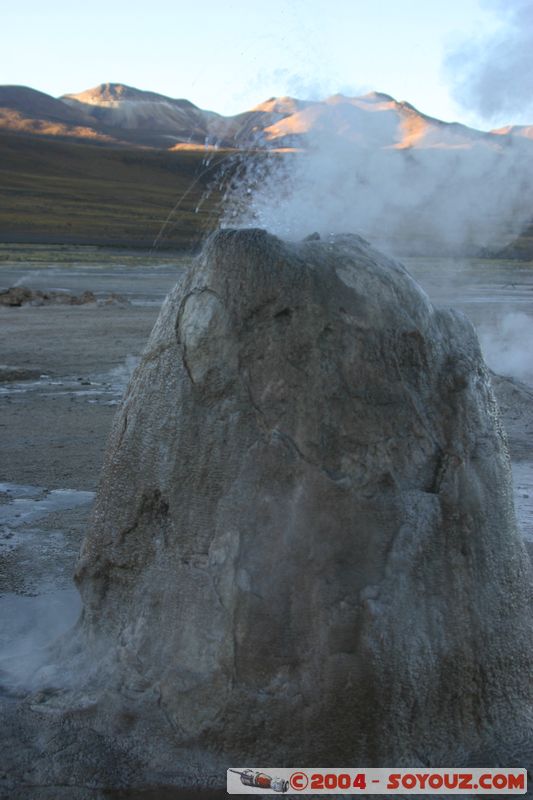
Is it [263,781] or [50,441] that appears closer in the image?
[263,781]

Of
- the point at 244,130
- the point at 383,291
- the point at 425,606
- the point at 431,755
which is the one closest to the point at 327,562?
the point at 425,606

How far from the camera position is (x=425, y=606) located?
124 inches

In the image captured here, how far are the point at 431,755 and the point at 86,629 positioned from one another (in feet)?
4.13

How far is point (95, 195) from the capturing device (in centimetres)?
7194

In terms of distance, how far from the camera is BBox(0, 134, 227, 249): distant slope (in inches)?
1851

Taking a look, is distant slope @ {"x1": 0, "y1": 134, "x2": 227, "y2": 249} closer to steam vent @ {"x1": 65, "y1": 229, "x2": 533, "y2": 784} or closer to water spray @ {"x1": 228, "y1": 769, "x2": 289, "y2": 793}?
steam vent @ {"x1": 65, "y1": 229, "x2": 533, "y2": 784}

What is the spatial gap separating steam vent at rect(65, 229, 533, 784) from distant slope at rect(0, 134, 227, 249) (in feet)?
66.1

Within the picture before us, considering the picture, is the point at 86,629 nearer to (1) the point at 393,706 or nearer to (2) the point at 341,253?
(1) the point at 393,706

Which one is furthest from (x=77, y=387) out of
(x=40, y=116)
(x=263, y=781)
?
(x=40, y=116)

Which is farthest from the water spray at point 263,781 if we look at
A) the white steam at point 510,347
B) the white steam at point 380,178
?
the white steam at point 510,347

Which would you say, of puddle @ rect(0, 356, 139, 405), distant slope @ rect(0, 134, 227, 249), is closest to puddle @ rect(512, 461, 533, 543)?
puddle @ rect(0, 356, 139, 405)

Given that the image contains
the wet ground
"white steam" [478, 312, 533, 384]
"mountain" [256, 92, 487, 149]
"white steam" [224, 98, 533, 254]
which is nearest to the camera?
"white steam" [224, 98, 533, 254]
